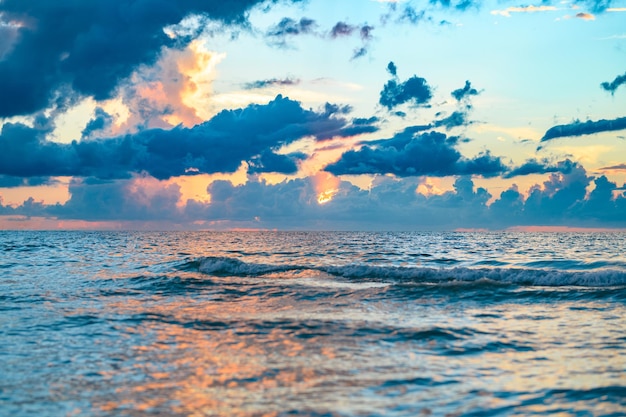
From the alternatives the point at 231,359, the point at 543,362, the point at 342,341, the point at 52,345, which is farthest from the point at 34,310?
the point at 543,362

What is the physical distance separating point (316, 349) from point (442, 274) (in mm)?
20373

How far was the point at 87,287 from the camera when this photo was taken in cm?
3011

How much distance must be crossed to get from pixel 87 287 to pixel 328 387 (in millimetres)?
22363

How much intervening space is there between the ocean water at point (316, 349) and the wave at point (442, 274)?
1.57ft

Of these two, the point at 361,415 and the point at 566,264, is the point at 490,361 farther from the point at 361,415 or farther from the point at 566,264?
the point at 566,264

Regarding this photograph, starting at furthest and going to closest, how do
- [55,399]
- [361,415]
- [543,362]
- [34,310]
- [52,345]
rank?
[34,310] → [52,345] → [543,362] → [55,399] → [361,415]

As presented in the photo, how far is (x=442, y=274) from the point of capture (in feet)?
112

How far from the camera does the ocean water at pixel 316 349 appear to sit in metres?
10.8

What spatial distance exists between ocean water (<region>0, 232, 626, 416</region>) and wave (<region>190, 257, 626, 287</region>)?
1.57 ft

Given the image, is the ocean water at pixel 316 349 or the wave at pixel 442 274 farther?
the wave at pixel 442 274

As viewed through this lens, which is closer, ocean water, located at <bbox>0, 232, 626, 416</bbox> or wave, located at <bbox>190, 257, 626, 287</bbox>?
ocean water, located at <bbox>0, 232, 626, 416</bbox>

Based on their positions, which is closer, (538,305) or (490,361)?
(490,361)

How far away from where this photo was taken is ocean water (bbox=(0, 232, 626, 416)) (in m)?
10.8

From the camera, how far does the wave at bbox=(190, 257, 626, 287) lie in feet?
101
